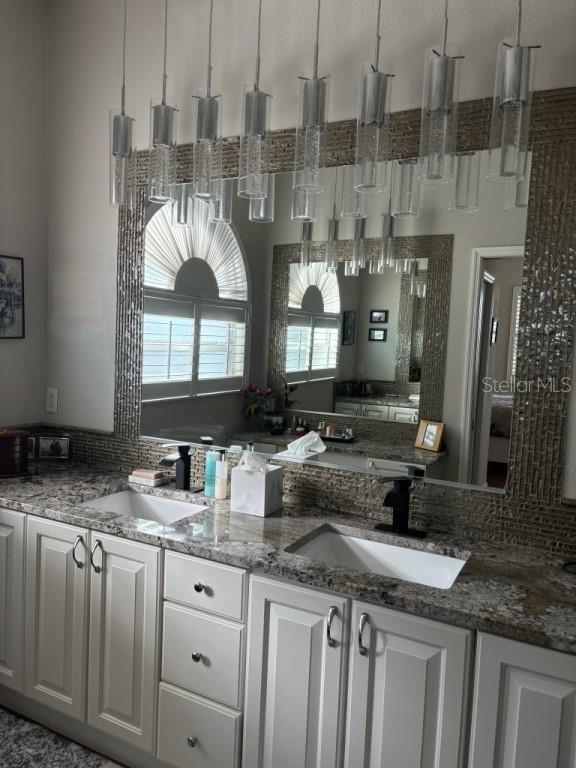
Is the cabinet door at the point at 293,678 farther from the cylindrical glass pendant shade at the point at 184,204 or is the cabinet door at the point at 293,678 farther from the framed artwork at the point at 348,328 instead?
the cylindrical glass pendant shade at the point at 184,204

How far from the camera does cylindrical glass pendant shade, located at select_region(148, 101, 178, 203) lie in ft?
7.84

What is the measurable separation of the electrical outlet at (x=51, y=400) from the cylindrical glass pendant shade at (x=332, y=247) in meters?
1.65

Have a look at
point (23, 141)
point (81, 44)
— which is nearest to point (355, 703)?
point (23, 141)

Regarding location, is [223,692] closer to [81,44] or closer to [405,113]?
[405,113]

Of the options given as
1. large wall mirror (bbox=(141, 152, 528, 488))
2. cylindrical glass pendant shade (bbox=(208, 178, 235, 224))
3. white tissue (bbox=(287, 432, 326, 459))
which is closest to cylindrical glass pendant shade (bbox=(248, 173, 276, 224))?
large wall mirror (bbox=(141, 152, 528, 488))

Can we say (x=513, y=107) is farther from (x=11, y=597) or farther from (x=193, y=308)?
(x=11, y=597)

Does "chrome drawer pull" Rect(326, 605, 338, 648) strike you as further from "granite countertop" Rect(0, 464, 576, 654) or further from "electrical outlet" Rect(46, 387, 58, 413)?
"electrical outlet" Rect(46, 387, 58, 413)

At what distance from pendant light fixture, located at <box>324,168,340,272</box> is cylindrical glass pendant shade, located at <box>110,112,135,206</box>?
808 millimetres

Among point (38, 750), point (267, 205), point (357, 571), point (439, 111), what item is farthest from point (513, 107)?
point (38, 750)

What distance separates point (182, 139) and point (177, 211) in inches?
13.1

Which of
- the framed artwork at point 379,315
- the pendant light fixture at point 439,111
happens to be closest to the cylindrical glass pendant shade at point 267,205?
the framed artwork at point 379,315

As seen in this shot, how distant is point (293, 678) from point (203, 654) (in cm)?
34

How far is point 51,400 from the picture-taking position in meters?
3.18

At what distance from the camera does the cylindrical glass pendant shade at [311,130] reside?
213 cm
